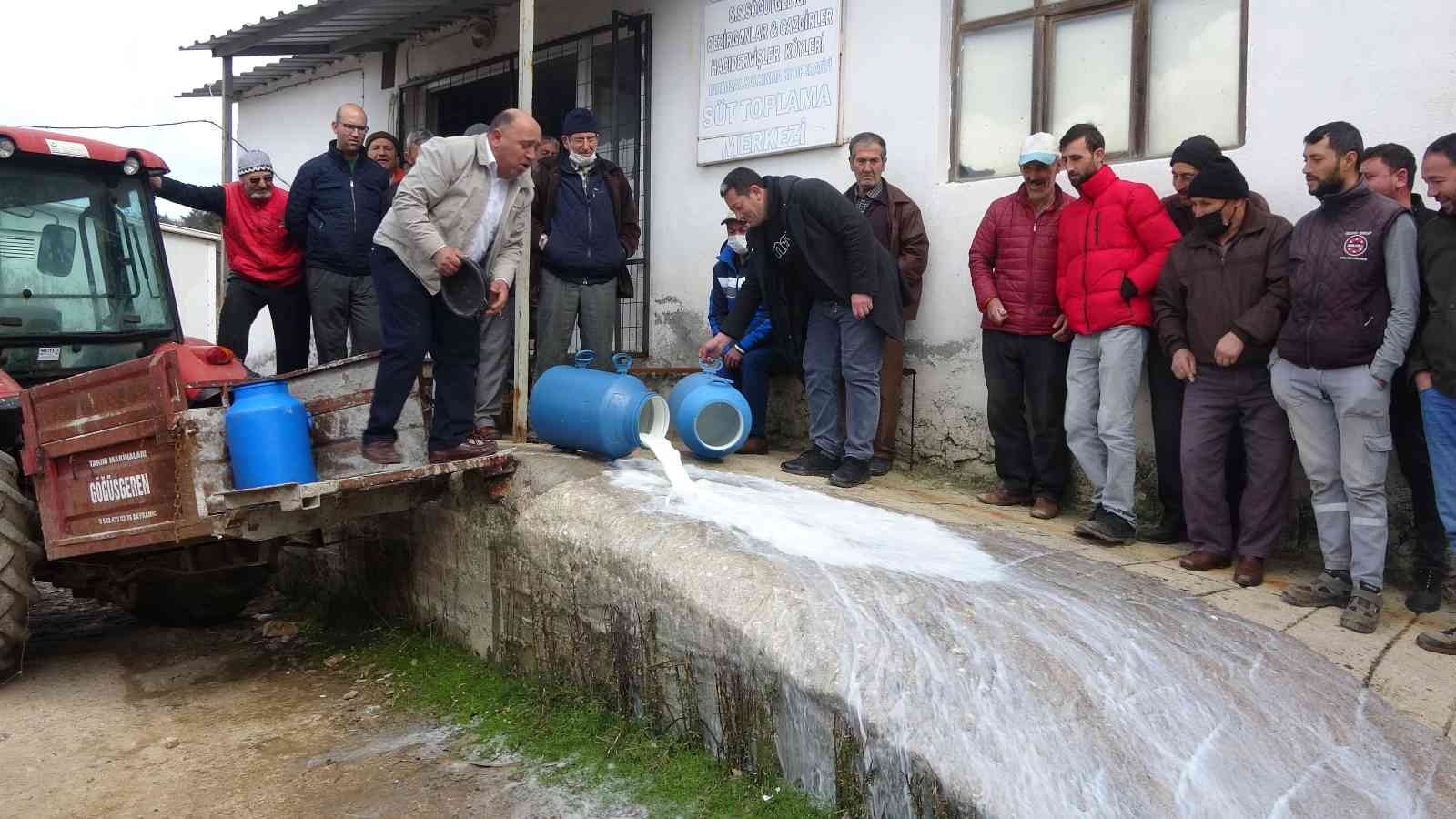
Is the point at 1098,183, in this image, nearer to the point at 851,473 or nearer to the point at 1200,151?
the point at 1200,151

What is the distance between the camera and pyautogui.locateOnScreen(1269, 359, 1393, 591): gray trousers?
160 inches

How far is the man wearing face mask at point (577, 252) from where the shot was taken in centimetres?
631

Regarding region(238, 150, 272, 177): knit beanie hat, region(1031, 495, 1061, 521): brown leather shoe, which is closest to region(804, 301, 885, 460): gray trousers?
region(1031, 495, 1061, 521): brown leather shoe

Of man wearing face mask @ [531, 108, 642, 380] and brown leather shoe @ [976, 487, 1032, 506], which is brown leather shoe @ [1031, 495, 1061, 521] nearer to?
brown leather shoe @ [976, 487, 1032, 506]

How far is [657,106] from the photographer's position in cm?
757

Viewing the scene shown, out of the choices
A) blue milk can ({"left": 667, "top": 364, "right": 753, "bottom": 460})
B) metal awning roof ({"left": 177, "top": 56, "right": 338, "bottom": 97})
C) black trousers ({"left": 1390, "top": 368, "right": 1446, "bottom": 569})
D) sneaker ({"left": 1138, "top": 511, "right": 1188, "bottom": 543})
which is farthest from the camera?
metal awning roof ({"left": 177, "top": 56, "right": 338, "bottom": 97})

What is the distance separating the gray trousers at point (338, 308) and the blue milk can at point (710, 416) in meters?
1.98

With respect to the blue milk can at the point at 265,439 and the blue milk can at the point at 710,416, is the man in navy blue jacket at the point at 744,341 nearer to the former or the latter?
the blue milk can at the point at 710,416

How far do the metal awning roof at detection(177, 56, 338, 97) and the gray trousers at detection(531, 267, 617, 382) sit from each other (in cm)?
529

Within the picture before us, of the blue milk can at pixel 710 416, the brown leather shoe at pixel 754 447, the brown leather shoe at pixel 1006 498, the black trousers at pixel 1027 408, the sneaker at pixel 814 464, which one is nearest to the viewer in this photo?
the black trousers at pixel 1027 408

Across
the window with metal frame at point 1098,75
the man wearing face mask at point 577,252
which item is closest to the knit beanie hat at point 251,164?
the man wearing face mask at point 577,252

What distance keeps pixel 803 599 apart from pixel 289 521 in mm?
2209

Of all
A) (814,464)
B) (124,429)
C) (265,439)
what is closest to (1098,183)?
(814,464)

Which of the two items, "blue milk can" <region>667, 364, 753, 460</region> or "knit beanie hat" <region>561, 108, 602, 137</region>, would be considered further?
"knit beanie hat" <region>561, 108, 602, 137</region>
